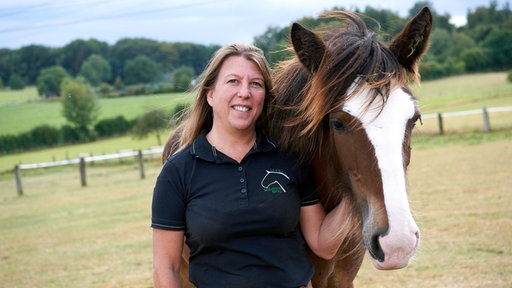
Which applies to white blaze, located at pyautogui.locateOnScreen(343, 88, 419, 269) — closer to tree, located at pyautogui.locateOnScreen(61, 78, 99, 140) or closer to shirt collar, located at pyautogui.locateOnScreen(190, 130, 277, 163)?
shirt collar, located at pyautogui.locateOnScreen(190, 130, 277, 163)

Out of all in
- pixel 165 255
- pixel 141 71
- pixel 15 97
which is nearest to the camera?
pixel 165 255

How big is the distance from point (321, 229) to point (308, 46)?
37.1 inches

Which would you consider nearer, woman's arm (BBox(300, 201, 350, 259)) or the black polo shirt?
the black polo shirt

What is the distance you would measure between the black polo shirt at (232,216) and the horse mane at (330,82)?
11.5 inches

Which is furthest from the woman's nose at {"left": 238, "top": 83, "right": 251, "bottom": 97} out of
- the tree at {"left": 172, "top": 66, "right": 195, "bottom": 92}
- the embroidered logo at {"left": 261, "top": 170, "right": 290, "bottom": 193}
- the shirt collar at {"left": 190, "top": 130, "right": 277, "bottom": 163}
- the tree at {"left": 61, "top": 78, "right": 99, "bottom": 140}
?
→ the tree at {"left": 61, "top": 78, "right": 99, "bottom": 140}

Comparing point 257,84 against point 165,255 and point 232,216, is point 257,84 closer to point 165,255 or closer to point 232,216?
point 232,216

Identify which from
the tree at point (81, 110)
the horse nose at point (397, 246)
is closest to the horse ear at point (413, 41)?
the horse nose at point (397, 246)

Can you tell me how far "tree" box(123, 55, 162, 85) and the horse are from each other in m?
36.3

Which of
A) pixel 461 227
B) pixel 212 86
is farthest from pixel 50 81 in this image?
pixel 212 86

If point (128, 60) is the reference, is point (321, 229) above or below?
below

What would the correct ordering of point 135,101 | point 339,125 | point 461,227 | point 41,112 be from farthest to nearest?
point 41,112, point 135,101, point 461,227, point 339,125

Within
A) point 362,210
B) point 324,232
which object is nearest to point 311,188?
point 324,232

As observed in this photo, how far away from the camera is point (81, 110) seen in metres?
47.2

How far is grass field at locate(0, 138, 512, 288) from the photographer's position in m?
7.57
